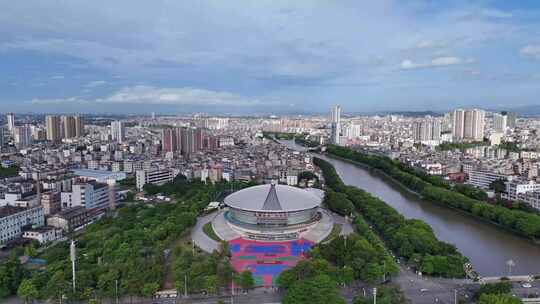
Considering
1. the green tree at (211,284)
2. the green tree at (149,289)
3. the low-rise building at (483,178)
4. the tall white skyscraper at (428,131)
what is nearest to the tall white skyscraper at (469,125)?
the tall white skyscraper at (428,131)

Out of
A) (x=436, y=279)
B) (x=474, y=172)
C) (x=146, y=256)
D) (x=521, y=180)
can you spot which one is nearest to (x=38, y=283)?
(x=146, y=256)

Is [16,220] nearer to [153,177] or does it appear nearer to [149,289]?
[149,289]

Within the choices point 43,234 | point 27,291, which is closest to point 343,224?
point 27,291

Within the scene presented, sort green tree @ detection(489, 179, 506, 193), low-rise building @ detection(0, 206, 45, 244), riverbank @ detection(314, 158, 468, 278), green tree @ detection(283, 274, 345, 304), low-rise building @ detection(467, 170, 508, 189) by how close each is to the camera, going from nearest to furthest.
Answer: green tree @ detection(283, 274, 345, 304) < riverbank @ detection(314, 158, 468, 278) < low-rise building @ detection(0, 206, 45, 244) < green tree @ detection(489, 179, 506, 193) < low-rise building @ detection(467, 170, 508, 189)

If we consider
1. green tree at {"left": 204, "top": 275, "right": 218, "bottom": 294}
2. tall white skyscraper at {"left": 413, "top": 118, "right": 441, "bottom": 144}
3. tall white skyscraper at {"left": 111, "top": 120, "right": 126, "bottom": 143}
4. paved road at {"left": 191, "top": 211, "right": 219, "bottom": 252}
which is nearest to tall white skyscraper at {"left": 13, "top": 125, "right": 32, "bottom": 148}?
tall white skyscraper at {"left": 111, "top": 120, "right": 126, "bottom": 143}

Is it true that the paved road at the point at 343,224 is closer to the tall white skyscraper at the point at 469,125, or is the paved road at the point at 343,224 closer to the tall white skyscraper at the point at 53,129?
the tall white skyscraper at the point at 469,125

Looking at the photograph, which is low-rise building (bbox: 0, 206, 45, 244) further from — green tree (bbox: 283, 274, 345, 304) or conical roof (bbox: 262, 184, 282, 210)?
A: green tree (bbox: 283, 274, 345, 304)

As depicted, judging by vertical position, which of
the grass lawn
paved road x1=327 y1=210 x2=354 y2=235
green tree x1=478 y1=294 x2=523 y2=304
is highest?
green tree x1=478 y1=294 x2=523 y2=304
